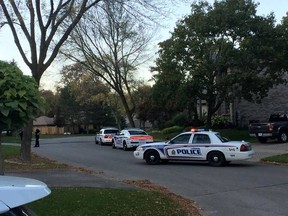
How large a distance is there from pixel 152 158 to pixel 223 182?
252 inches

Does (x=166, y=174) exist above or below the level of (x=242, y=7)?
below

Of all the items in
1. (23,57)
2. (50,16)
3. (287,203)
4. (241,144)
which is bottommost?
(287,203)

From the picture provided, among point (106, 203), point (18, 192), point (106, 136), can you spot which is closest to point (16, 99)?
point (106, 203)

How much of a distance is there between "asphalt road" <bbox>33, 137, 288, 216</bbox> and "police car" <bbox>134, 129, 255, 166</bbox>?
1.36 ft

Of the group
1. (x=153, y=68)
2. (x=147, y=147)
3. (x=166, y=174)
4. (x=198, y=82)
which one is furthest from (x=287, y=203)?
(x=153, y=68)

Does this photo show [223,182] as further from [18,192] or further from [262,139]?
[262,139]

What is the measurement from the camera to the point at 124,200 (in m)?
9.97

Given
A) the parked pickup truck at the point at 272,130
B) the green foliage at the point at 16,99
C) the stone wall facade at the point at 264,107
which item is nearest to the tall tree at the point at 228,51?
the parked pickup truck at the point at 272,130

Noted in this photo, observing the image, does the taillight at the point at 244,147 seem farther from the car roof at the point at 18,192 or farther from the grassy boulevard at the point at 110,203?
the car roof at the point at 18,192

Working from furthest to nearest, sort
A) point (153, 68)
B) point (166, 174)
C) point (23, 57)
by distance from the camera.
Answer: point (153, 68) → point (23, 57) → point (166, 174)

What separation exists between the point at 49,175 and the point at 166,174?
4.14 meters

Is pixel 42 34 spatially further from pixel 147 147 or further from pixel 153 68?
pixel 153 68

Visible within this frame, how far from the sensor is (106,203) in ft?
31.2

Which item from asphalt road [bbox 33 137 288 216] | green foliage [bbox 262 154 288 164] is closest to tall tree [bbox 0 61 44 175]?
asphalt road [bbox 33 137 288 216]
